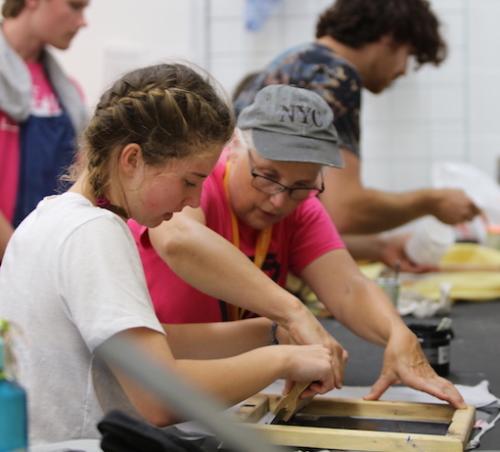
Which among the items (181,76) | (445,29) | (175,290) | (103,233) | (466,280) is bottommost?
(466,280)

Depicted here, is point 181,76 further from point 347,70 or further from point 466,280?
point 466,280

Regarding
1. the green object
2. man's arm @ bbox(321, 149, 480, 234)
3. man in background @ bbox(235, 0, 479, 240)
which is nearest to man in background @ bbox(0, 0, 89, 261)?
man in background @ bbox(235, 0, 479, 240)

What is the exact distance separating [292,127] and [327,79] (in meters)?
0.79

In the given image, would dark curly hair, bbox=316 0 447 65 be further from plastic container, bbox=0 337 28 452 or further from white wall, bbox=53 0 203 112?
plastic container, bbox=0 337 28 452

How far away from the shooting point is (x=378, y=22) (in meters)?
2.75

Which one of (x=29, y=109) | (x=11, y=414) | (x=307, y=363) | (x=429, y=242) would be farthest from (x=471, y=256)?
(x=11, y=414)

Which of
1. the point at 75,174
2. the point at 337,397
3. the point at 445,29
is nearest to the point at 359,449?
the point at 337,397

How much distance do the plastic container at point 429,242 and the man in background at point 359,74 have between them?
16 cm

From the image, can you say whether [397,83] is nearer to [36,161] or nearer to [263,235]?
[36,161]

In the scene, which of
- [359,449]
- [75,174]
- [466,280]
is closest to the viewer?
[359,449]

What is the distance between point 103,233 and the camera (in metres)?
1.25

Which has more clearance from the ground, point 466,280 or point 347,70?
point 347,70

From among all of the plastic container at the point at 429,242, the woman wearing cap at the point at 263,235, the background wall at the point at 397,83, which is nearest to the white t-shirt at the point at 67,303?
the woman wearing cap at the point at 263,235

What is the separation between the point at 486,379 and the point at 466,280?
1.14m
